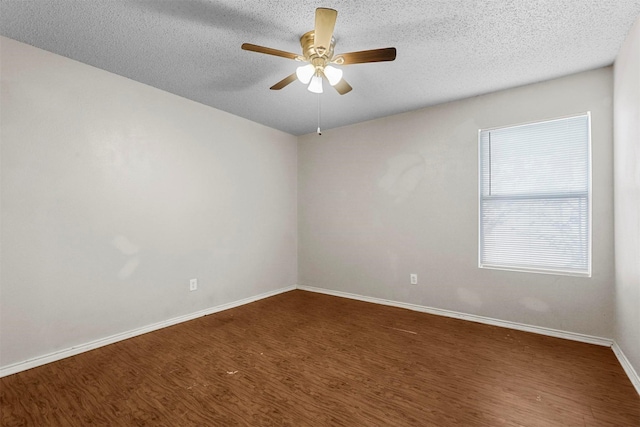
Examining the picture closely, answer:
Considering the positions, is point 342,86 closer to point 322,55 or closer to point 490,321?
point 322,55

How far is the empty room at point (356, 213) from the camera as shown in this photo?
6.29 ft

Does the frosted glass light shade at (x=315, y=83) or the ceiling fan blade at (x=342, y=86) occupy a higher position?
the ceiling fan blade at (x=342, y=86)

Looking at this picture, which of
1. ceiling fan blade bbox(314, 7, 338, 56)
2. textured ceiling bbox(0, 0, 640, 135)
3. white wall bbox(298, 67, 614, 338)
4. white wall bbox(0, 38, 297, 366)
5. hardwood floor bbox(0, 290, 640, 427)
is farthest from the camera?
white wall bbox(298, 67, 614, 338)

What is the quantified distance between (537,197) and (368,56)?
230 cm

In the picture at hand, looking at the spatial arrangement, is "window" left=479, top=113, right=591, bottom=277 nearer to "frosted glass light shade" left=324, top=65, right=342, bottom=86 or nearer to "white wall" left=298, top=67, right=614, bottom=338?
"white wall" left=298, top=67, right=614, bottom=338

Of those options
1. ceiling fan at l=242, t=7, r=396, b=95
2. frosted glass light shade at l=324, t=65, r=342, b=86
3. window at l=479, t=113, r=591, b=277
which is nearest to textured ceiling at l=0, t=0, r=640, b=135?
ceiling fan at l=242, t=7, r=396, b=95

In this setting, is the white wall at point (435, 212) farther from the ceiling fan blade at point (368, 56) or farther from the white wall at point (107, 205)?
the ceiling fan blade at point (368, 56)

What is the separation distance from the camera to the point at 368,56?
1963 mm

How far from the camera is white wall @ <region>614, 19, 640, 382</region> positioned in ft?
6.51

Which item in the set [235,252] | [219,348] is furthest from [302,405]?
[235,252]

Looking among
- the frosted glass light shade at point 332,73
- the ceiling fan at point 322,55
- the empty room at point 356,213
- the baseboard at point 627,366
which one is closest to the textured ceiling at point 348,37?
the empty room at point 356,213

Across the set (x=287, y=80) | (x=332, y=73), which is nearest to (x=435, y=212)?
(x=332, y=73)

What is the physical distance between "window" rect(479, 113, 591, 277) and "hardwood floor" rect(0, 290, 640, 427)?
0.79 metres

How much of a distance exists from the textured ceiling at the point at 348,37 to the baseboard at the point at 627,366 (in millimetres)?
2408
